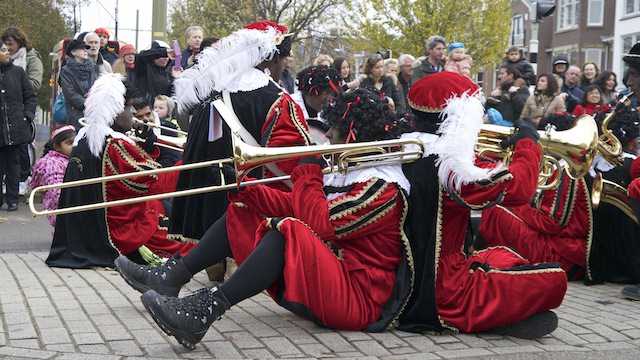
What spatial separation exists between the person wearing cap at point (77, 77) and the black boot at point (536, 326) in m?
6.50

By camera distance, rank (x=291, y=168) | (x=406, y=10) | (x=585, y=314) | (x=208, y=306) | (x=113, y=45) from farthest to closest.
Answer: (x=406, y=10), (x=113, y=45), (x=585, y=314), (x=291, y=168), (x=208, y=306)

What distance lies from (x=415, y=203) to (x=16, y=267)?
3409 mm

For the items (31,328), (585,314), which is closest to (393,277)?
(585,314)

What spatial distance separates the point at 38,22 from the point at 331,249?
933 inches

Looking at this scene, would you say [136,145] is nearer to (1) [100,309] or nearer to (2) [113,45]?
(1) [100,309]

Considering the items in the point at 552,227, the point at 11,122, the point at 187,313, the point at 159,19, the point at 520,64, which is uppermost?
the point at 159,19

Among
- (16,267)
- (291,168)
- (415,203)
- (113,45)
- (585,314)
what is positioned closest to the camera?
(415,203)

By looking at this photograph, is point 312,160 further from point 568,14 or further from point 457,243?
point 568,14

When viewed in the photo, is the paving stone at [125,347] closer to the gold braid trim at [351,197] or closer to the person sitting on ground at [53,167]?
the gold braid trim at [351,197]

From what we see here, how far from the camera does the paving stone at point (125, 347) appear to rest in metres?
4.25

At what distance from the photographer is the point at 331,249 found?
15.2 feet

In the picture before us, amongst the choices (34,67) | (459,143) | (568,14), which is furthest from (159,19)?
(568,14)

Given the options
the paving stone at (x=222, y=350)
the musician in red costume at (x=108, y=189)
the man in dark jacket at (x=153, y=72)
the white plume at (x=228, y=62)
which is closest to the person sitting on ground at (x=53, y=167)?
the musician in red costume at (x=108, y=189)

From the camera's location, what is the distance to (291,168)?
16.7 ft
